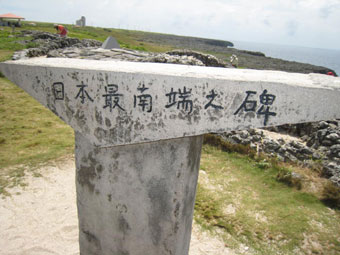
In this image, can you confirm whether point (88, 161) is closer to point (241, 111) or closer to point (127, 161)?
point (127, 161)

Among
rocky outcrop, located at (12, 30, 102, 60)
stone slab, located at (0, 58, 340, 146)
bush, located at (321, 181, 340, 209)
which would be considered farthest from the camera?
rocky outcrop, located at (12, 30, 102, 60)

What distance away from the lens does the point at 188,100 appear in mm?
1949

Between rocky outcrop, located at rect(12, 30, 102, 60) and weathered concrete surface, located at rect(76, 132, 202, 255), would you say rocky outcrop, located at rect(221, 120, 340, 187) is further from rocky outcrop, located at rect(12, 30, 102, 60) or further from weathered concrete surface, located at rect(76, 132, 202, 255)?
rocky outcrop, located at rect(12, 30, 102, 60)

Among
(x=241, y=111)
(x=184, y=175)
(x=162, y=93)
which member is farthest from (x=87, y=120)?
(x=241, y=111)

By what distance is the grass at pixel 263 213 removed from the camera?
3.84 metres

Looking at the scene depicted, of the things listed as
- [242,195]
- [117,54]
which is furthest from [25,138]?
[242,195]

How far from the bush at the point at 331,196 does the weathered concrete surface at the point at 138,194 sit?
3453 millimetres

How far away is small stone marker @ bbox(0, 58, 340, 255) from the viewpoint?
195 centimetres

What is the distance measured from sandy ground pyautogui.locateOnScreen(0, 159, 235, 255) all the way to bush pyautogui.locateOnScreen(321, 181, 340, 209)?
8.03 feet

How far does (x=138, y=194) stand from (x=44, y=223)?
237 cm

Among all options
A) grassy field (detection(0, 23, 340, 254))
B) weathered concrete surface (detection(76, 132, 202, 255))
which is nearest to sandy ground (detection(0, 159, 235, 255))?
grassy field (detection(0, 23, 340, 254))

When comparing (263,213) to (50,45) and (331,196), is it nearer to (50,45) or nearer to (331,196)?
(331,196)

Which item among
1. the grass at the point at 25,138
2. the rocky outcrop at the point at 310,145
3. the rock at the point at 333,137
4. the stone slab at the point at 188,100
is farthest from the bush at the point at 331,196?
the grass at the point at 25,138

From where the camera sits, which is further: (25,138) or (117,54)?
(25,138)
